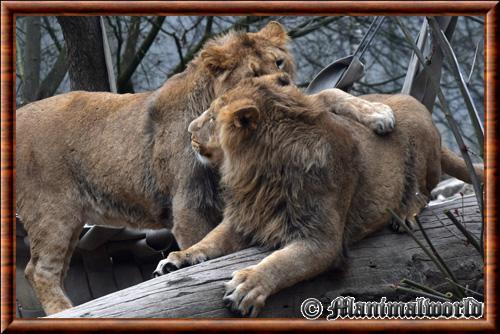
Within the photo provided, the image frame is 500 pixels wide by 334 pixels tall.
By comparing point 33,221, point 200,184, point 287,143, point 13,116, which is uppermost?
point 13,116

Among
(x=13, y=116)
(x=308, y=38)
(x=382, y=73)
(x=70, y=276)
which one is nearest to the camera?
Result: (x=13, y=116)

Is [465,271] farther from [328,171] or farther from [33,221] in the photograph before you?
Result: [33,221]

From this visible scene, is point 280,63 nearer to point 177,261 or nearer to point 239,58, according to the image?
point 239,58

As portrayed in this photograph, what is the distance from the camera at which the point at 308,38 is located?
287 inches

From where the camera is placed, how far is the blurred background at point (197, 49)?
670cm

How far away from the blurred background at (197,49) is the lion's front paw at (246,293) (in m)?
3.37

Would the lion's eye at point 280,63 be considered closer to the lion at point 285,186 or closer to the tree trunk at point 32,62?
the lion at point 285,186

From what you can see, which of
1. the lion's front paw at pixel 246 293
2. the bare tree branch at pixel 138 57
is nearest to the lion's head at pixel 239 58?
the lion's front paw at pixel 246 293

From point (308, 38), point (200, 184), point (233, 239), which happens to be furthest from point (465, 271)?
point (308, 38)

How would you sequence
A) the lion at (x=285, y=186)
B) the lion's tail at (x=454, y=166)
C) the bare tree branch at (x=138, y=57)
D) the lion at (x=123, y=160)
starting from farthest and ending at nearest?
the bare tree branch at (x=138, y=57), the lion's tail at (x=454, y=166), the lion at (x=123, y=160), the lion at (x=285, y=186)

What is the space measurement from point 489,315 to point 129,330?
1231mm

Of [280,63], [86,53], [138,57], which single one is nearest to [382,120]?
[280,63]

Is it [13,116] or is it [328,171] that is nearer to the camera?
[13,116]

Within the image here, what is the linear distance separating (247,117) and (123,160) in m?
1.23
